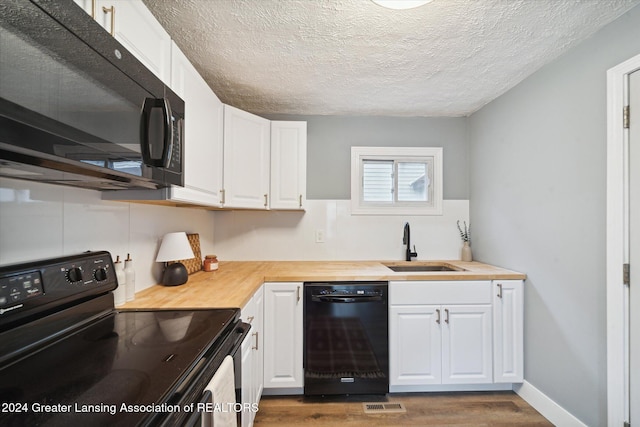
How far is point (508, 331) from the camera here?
1881 millimetres

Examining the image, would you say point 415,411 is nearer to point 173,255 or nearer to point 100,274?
point 173,255

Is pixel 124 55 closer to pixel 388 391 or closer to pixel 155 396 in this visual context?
pixel 155 396

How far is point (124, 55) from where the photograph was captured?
78 cm

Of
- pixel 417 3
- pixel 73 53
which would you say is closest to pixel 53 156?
pixel 73 53

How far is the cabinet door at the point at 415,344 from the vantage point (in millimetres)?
1871

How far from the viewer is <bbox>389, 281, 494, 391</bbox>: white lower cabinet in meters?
1.88

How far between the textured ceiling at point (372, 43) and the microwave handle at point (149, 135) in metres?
0.74

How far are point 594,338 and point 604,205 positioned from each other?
0.73 m

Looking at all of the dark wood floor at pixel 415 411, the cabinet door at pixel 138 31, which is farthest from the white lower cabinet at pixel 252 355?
the cabinet door at pixel 138 31

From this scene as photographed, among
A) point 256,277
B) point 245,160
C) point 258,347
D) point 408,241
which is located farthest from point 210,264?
point 408,241

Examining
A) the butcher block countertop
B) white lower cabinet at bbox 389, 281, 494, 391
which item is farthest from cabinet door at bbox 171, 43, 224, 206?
white lower cabinet at bbox 389, 281, 494, 391

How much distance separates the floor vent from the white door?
3.76 ft

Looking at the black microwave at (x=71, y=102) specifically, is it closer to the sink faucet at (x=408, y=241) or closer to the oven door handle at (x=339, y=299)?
the oven door handle at (x=339, y=299)

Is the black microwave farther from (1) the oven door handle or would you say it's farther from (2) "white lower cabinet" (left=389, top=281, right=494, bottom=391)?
(2) "white lower cabinet" (left=389, top=281, right=494, bottom=391)
